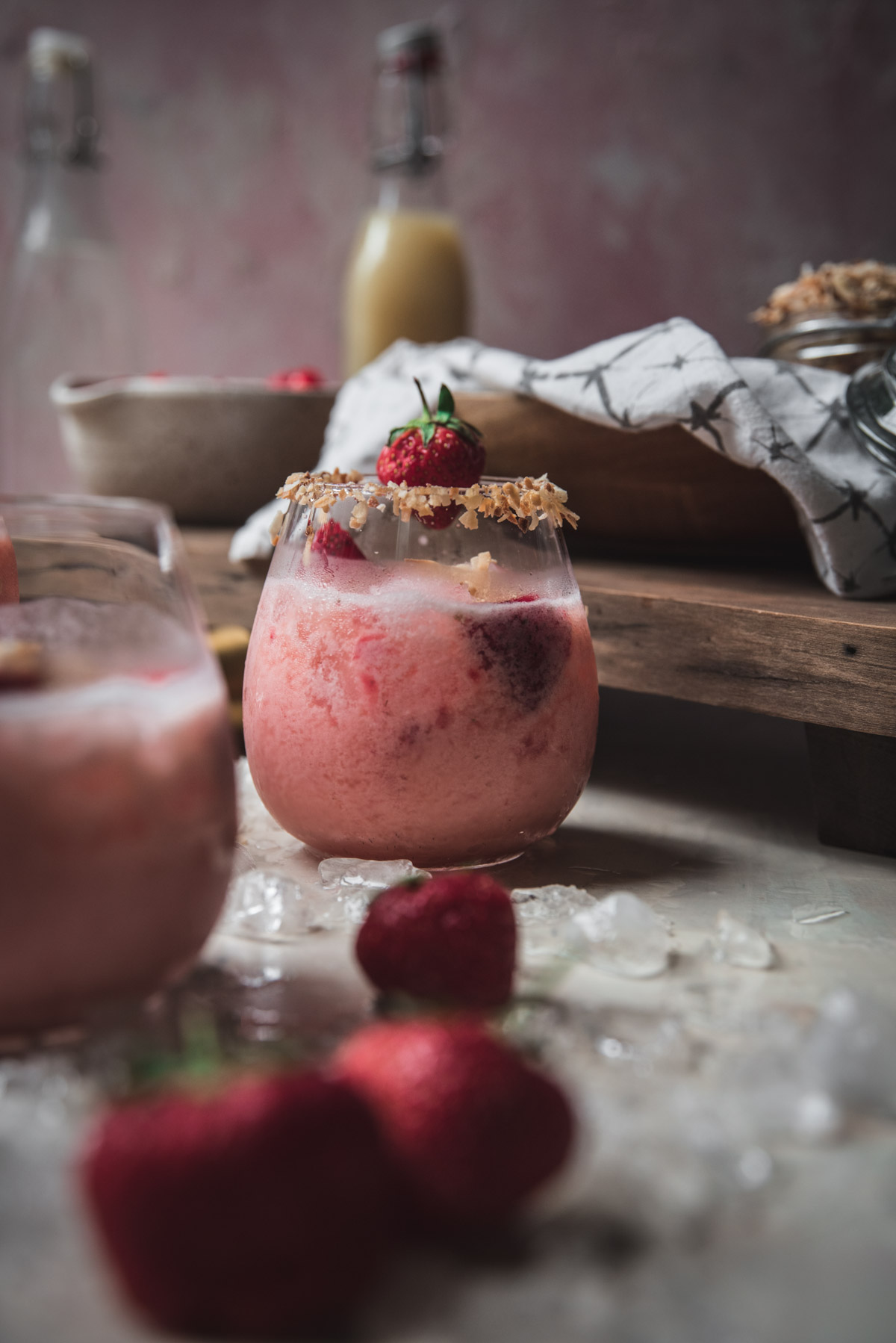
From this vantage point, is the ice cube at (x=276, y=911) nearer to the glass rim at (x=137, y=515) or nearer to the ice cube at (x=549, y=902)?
the ice cube at (x=549, y=902)

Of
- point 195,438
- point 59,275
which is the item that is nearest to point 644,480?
point 195,438

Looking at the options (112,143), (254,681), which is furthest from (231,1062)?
(112,143)

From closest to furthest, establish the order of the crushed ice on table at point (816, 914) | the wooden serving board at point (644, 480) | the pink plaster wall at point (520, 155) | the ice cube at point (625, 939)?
1. the ice cube at point (625, 939)
2. the crushed ice on table at point (816, 914)
3. the wooden serving board at point (644, 480)
4. the pink plaster wall at point (520, 155)

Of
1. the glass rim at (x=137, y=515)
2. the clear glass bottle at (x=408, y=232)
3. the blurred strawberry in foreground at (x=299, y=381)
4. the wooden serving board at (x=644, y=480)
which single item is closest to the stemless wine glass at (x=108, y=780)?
the glass rim at (x=137, y=515)

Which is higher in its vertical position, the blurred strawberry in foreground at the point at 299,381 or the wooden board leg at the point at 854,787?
the blurred strawberry in foreground at the point at 299,381

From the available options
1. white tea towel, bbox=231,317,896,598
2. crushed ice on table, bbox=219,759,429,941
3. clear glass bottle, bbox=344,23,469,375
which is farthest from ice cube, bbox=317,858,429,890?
clear glass bottle, bbox=344,23,469,375

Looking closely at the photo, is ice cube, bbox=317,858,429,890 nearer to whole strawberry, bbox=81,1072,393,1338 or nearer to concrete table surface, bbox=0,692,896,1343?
concrete table surface, bbox=0,692,896,1343

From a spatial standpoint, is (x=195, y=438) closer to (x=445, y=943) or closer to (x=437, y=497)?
(x=437, y=497)
